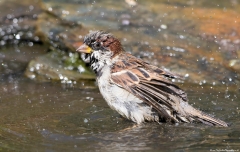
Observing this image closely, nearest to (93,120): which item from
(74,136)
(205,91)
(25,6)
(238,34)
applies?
(74,136)

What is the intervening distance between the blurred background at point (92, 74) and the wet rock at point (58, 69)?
1cm

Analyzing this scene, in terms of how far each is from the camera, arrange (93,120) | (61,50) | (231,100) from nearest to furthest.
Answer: (93,120) < (231,100) < (61,50)

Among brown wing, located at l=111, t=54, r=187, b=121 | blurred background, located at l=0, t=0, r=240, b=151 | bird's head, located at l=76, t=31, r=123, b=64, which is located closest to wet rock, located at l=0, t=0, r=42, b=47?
blurred background, located at l=0, t=0, r=240, b=151

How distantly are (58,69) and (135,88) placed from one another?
7.19 feet

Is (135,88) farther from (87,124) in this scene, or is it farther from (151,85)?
(87,124)

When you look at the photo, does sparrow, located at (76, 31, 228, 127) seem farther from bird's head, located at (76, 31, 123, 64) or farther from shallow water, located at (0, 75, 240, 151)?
shallow water, located at (0, 75, 240, 151)

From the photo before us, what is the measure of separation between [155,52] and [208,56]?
73 cm

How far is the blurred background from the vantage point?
A: 500 centimetres

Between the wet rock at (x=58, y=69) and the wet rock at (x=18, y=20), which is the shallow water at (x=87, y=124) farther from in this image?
the wet rock at (x=18, y=20)

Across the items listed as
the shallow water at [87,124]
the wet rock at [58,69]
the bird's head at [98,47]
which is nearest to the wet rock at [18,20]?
the wet rock at [58,69]

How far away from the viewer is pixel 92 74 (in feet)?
23.7

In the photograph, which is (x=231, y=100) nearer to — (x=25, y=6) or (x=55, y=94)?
(x=55, y=94)

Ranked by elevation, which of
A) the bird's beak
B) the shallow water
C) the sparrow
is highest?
the bird's beak

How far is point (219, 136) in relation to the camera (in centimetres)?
502
